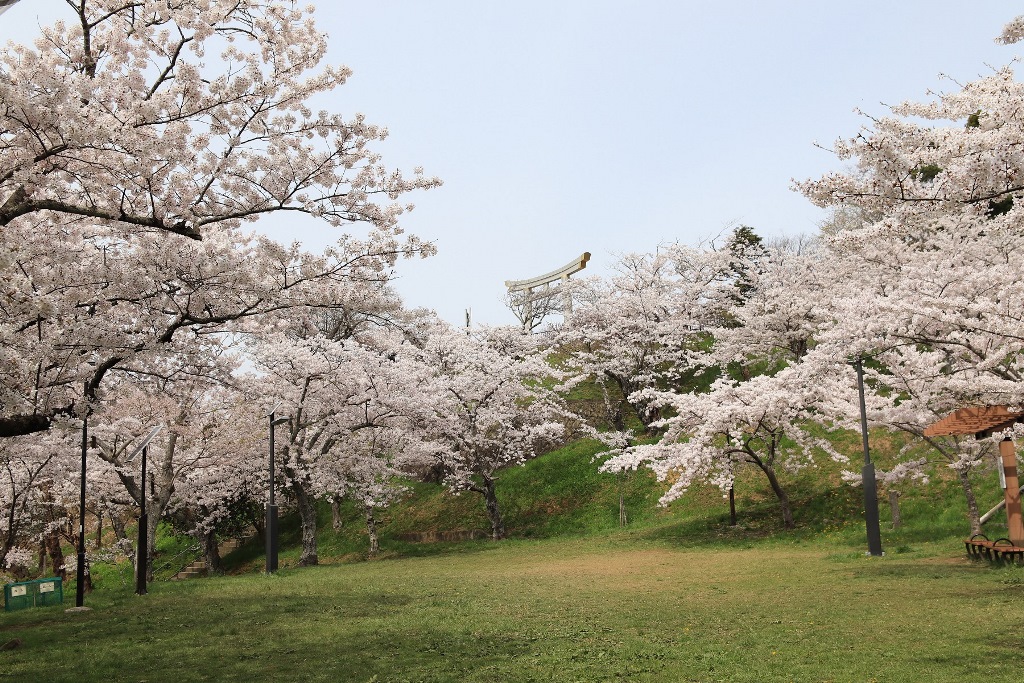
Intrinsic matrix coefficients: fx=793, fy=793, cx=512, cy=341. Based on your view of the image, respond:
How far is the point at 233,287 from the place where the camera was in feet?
39.5

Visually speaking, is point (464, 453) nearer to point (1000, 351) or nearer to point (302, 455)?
point (302, 455)

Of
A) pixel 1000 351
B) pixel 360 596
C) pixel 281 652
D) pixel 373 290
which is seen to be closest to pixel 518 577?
pixel 360 596

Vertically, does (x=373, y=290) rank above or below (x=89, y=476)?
above

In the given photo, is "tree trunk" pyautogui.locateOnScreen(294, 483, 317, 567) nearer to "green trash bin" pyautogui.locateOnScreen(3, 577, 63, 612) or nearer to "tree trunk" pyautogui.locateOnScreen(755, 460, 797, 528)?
"green trash bin" pyautogui.locateOnScreen(3, 577, 63, 612)

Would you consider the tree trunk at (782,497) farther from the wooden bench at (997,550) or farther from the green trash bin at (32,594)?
the green trash bin at (32,594)

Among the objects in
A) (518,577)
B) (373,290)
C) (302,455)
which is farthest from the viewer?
(302,455)

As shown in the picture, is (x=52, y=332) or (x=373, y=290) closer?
(x=52, y=332)

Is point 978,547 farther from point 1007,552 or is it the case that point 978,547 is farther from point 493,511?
point 493,511

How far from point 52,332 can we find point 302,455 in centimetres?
1681

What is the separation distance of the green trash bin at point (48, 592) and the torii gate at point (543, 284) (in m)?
31.0

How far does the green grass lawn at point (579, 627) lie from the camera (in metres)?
7.77

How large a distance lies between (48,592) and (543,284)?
38.0 meters

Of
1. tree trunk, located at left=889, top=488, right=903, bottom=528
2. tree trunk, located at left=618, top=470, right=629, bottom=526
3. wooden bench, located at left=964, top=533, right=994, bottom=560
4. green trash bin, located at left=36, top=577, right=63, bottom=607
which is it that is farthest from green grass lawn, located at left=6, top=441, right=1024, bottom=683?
tree trunk, located at left=618, top=470, right=629, bottom=526

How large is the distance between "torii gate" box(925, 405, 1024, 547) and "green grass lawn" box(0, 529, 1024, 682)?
1329 mm
